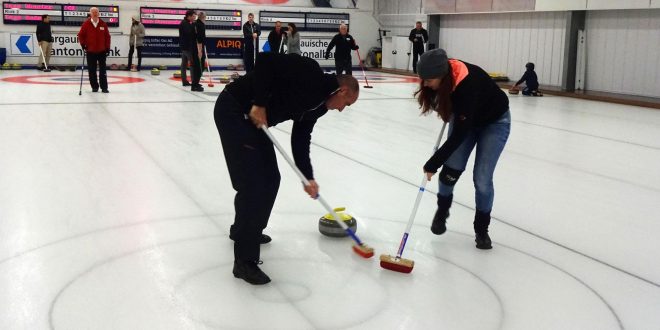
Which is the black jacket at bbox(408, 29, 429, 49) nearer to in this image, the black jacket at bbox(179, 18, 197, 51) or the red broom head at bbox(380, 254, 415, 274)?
the black jacket at bbox(179, 18, 197, 51)

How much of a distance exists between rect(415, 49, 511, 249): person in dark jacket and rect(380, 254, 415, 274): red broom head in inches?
19.2

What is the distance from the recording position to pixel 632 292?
3.26 meters

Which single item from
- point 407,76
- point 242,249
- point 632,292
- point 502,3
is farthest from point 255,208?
point 407,76

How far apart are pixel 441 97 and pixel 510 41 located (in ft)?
49.3

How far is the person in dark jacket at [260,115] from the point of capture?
3.03 meters

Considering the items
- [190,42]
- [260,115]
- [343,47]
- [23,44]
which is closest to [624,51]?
[343,47]

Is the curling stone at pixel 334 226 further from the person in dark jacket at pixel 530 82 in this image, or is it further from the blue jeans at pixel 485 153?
the person in dark jacket at pixel 530 82

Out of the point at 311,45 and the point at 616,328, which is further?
the point at 311,45

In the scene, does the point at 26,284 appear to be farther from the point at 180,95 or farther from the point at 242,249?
the point at 180,95

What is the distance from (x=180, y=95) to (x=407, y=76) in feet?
32.0

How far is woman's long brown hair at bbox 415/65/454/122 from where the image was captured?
134 inches

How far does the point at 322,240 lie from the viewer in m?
4.01

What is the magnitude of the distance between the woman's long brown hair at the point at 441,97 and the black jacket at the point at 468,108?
0.07 m

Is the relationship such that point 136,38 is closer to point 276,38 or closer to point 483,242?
point 276,38
